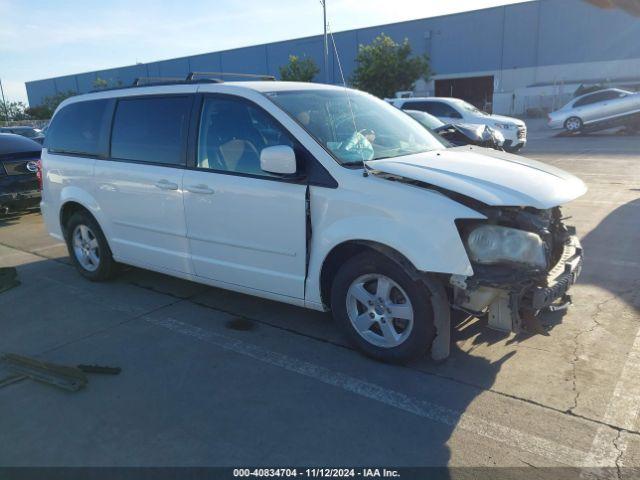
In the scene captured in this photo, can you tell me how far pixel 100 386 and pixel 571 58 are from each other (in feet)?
135

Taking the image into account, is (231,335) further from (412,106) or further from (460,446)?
(412,106)

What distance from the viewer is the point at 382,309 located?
3.48 meters

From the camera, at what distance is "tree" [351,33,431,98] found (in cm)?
2905

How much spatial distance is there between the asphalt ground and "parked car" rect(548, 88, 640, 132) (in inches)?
644

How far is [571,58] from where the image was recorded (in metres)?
36.8

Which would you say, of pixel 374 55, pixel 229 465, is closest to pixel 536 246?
pixel 229 465

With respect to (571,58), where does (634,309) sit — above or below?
below

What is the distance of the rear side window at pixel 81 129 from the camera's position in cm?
512

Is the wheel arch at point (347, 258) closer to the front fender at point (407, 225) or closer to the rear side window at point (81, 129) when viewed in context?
the front fender at point (407, 225)

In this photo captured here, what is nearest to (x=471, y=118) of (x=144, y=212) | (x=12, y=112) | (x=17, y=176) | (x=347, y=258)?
(x=17, y=176)

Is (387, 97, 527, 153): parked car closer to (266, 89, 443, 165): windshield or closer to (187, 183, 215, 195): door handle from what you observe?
(266, 89, 443, 165): windshield

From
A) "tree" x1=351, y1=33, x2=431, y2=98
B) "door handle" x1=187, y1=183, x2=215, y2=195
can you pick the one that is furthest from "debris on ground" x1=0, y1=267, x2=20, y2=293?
"tree" x1=351, y1=33, x2=431, y2=98

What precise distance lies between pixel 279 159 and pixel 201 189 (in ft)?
3.08

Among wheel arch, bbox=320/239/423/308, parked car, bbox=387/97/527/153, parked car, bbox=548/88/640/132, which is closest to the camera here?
wheel arch, bbox=320/239/423/308
